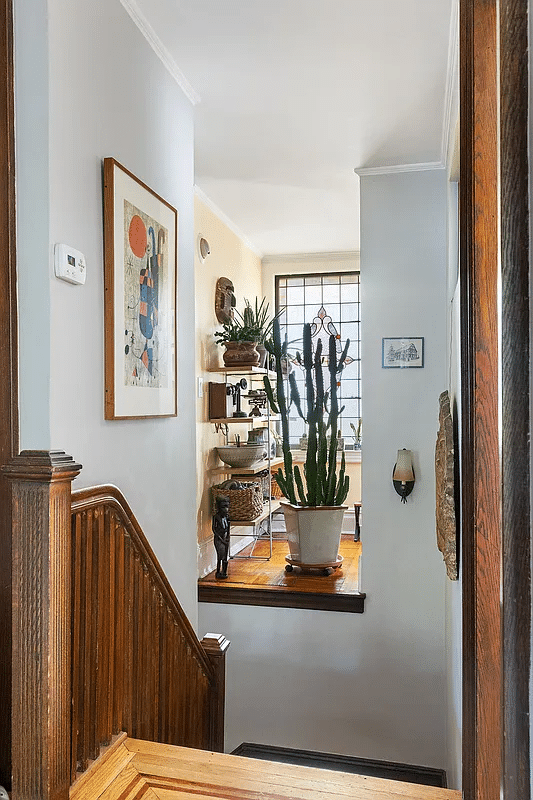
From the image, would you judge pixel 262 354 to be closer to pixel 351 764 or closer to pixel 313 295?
pixel 313 295

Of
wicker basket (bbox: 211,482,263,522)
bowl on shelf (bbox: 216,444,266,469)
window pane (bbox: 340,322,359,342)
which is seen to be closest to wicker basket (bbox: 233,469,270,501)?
bowl on shelf (bbox: 216,444,266,469)

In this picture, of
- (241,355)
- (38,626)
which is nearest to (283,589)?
(241,355)

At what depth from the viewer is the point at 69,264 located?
1.80m

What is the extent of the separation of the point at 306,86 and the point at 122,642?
242 cm

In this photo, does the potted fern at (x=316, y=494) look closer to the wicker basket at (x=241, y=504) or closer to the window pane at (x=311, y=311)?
the wicker basket at (x=241, y=504)

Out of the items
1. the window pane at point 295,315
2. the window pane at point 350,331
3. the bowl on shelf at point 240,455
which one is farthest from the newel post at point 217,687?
the window pane at point 295,315

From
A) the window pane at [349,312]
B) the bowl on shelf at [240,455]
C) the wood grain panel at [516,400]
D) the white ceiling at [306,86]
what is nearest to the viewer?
the wood grain panel at [516,400]

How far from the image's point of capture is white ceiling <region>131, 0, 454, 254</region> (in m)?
2.44

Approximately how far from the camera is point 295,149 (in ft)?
12.1

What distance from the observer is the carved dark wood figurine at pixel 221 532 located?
4.07 metres

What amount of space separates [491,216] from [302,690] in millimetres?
3113

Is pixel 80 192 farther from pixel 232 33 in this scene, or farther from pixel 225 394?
pixel 225 394

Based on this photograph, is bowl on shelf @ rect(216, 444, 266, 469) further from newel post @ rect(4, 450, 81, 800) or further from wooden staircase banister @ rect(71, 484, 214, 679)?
newel post @ rect(4, 450, 81, 800)

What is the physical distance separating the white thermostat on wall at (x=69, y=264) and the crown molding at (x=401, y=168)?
2546 mm
